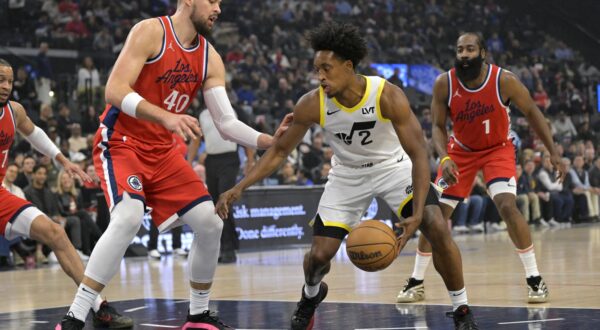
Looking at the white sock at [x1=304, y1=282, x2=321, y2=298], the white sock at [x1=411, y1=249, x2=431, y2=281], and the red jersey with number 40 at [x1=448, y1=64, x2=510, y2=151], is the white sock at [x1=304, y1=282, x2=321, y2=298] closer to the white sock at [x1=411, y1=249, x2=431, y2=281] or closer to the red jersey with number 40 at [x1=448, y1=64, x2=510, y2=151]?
the white sock at [x1=411, y1=249, x2=431, y2=281]

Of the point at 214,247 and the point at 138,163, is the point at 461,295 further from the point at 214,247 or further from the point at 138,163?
the point at 138,163

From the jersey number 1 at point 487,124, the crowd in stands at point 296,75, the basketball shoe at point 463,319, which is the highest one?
the crowd in stands at point 296,75

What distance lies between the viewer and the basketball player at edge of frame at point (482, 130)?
25.8ft

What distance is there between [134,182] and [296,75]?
55.8 feet

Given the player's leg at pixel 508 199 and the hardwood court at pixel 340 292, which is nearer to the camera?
the hardwood court at pixel 340 292

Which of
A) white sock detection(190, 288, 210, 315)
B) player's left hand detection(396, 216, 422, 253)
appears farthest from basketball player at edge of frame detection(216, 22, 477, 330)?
white sock detection(190, 288, 210, 315)

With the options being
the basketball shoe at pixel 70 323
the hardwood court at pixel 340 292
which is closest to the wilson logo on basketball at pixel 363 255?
the hardwood court at pixel 340 292

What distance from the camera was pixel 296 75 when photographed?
22812mm

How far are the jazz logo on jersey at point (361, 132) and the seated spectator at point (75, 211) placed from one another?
7890mm

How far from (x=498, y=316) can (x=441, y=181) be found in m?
1.73

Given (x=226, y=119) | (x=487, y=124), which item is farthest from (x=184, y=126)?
(x=487, y=124)

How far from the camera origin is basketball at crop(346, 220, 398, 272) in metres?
5.46

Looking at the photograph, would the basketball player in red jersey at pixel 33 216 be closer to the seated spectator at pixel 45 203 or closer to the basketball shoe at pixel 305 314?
the basketball shoe at pixel 305 314

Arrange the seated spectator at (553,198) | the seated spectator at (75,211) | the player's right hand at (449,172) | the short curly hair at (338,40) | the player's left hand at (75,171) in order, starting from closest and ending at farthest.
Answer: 1. the short curly hair at (338,40)
2. the player's left hand at (75,171)
3. the player's right hand at (449,172)
4. the seated spectator at (75,211)
5. the seated spectator at (553,198)
